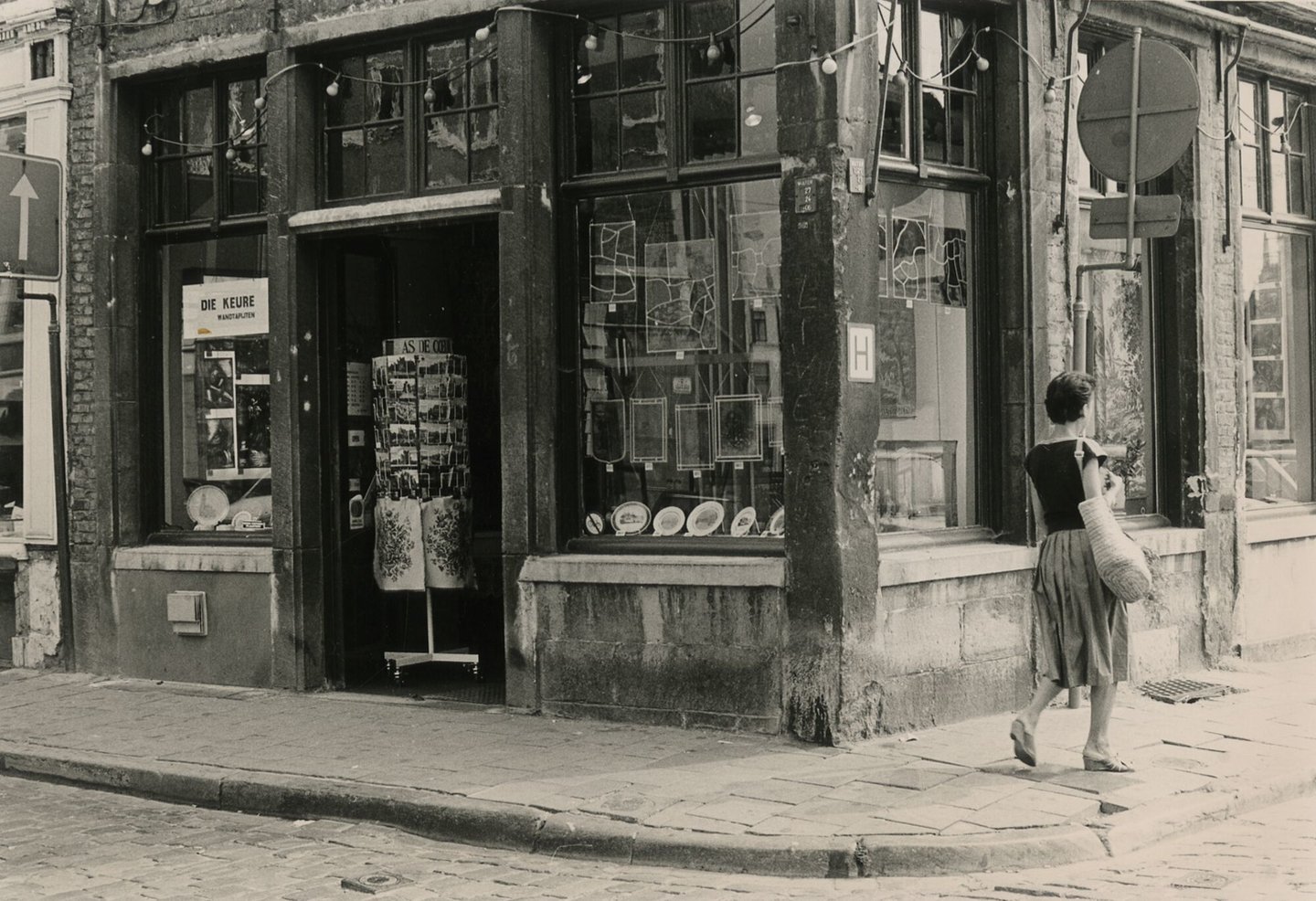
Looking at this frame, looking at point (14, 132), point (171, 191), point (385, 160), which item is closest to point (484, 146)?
point (385, 160)

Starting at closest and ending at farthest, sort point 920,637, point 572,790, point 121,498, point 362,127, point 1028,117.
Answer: point 572,790, point 920,637, point 1028,117, point 362,127, point 121,498

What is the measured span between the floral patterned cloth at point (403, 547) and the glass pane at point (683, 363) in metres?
1.65

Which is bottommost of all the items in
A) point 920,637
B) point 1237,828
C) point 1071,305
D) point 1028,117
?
point 1237,828

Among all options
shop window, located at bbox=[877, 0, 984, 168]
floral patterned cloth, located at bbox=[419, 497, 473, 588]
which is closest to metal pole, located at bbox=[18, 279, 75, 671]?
floral patterned cloth, located at bbox=[419, 497, 473, 588]

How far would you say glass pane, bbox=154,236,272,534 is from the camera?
10.6 metres

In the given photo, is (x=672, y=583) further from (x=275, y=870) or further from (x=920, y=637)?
(x=275, y=870)

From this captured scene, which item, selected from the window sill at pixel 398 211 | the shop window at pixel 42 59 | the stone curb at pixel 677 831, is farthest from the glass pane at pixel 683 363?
the shop window at pixel 42 59

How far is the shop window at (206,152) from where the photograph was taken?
10.6 meters

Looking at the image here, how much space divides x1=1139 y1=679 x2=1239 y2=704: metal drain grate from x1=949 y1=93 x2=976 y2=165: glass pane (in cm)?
348

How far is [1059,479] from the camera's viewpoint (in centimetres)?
720

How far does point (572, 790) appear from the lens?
6.98 meters

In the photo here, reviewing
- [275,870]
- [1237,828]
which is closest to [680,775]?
[275,870]

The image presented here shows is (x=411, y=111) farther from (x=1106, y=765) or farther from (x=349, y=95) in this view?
(x=1106, y=765)

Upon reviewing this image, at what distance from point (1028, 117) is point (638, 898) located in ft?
18.2
